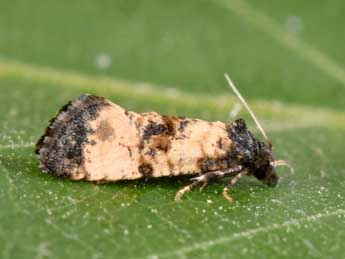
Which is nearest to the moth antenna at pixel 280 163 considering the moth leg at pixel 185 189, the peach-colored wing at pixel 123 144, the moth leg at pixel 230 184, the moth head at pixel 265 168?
the moth head at pixel 265 168

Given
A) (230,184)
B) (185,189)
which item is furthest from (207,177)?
(185,189)

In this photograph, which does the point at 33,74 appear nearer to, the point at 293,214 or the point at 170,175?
the point at 170,175

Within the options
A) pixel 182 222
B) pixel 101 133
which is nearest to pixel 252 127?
pixel 101 133

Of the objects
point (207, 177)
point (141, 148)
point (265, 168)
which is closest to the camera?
point (141, 148)

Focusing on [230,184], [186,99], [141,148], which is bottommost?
[186,99]

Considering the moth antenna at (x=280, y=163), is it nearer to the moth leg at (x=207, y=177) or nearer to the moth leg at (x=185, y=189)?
the moth leg at (x=207, y=177)

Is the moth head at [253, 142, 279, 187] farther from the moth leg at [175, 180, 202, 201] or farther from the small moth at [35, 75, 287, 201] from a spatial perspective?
the moth leg at [175, 180, 202, 201]

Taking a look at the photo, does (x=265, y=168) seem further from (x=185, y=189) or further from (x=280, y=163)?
→ (x=185, y=189)
